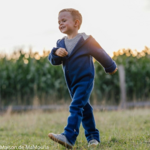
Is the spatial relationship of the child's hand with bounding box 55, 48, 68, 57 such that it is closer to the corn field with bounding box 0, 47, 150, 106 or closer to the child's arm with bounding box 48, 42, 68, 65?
the child's arm with bounding box 48, 42, 68, 65

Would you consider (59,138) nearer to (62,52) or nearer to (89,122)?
(89,122)

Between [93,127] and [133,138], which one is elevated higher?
[93,127]

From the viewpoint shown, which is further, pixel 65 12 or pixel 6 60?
pixel 6 60

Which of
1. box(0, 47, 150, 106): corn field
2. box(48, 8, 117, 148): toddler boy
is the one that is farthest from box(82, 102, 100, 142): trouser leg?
box(0, 47, 150, 106): corn field

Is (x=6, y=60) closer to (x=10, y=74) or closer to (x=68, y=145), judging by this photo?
→ (x=10, y=74)

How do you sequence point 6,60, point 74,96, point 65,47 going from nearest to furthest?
point 74,96
point 65,47
point 6,60

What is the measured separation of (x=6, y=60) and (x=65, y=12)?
28.4 feet

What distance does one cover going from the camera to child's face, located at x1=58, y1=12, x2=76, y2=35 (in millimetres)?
3170

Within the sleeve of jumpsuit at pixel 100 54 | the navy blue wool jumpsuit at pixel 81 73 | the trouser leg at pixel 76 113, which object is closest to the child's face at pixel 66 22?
the navy blue wool jumpsuit at pixel 81 73

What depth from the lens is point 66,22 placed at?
3174 millimetres

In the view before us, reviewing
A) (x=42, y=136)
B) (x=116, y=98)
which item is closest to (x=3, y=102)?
(x=116, y=98)

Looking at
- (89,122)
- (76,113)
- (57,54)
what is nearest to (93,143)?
(89,122)

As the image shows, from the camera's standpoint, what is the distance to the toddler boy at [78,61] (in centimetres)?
304

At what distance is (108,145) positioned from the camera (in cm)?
331
